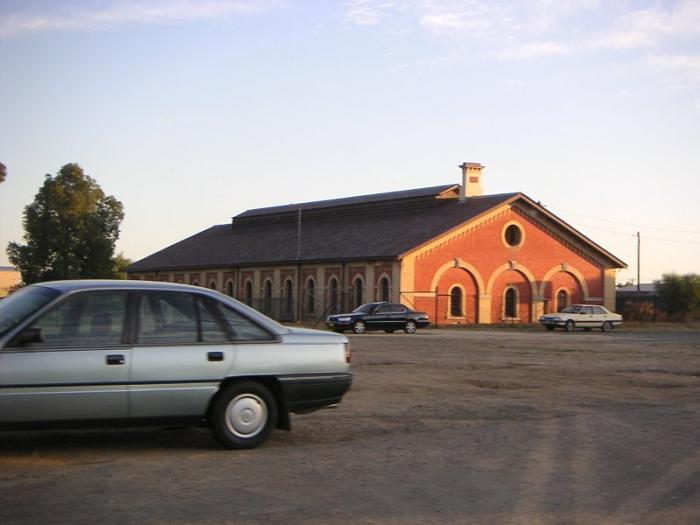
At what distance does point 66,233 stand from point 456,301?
108 ft

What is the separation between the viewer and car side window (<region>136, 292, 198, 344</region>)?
10.4 metres

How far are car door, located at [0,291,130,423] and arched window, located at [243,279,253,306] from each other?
59309 mm

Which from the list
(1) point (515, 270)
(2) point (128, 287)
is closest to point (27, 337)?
(2) point (128, 287)

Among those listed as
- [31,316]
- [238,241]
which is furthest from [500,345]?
[238,241]

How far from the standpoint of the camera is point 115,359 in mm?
10102

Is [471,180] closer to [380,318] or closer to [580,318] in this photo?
[580,318]

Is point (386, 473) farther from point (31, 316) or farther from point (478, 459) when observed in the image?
point (31, 316)

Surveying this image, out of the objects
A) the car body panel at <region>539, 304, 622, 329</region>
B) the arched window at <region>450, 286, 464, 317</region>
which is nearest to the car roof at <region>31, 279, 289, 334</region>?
the car body panel at <region>539, 304, 622, 329</region>

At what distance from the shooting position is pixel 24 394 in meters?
9.67

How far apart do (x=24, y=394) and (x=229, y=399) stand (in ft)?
6.80

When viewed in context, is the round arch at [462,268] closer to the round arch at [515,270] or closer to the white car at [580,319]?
the round arch at [515,270]

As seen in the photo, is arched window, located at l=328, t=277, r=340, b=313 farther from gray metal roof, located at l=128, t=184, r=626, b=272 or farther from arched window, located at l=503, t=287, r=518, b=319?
arched window, located at l=503, t=287, r=518, b=319

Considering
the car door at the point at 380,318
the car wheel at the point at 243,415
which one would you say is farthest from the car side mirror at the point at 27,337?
the car door at the point at 380,318

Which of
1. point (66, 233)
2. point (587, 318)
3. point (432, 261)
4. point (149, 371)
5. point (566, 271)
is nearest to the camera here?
point (149, 371)
